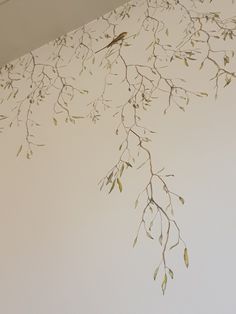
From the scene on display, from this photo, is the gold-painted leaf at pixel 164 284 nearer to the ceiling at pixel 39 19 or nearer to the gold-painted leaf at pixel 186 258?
the gold-painted leaf at pixel 186 258

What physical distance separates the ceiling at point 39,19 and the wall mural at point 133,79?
37 millimetres

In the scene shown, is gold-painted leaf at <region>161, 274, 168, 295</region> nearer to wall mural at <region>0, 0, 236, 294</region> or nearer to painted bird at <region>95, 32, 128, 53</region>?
wall mural at <region>0, 0, 236, 294</region>

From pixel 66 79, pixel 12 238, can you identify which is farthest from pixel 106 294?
pixel 66 79

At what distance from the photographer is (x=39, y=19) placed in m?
1.41

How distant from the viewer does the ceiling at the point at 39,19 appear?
4.39 ft

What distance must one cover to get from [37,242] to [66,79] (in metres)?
0.65

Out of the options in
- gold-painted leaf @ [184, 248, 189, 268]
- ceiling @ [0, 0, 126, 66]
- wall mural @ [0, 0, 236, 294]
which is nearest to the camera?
gold-painted leaf @ [184, 248, 189, 268]

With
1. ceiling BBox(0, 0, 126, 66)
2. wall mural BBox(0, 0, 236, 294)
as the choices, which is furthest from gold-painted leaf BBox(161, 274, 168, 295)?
ceiling BBox(0, 0, 126, 66)

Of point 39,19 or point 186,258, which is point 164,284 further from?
point 39,19

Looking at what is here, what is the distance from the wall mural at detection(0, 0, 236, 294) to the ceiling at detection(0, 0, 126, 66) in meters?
0.04

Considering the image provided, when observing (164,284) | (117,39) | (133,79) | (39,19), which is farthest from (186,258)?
(39,19)

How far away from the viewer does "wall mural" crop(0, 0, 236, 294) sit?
1.06 meters

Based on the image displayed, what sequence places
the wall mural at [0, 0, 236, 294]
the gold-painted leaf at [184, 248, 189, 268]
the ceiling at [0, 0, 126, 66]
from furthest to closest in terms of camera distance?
the ceiling at [0, 0, 126, 66]
the wall mural at [0, 0, 236, 294]
the gold-painted leaf at [184, 248, 189, 268]

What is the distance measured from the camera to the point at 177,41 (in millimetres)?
1219
